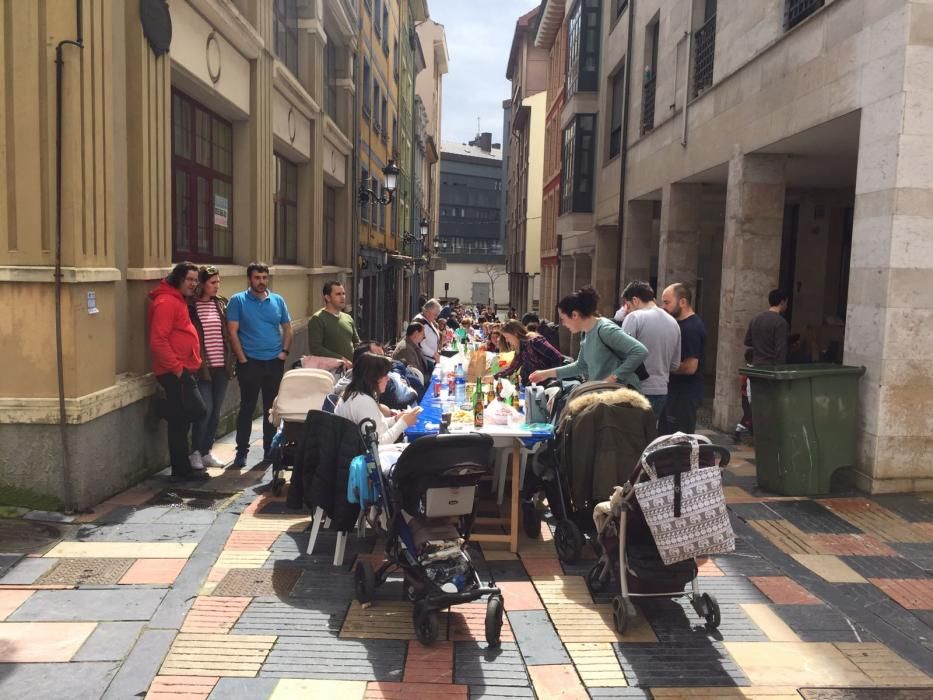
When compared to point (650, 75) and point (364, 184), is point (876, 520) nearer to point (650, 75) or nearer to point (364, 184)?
point (650, 75)

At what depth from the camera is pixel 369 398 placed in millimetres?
5250

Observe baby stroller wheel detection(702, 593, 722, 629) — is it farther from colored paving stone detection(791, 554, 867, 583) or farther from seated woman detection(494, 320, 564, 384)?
seated woman detection(494, 320, 564, 384)

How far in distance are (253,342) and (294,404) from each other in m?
1.45

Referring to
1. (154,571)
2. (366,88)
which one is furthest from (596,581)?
(366,88)

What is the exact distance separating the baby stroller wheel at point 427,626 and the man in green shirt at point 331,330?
4.68 m

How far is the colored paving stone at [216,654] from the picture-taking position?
12.6 ft

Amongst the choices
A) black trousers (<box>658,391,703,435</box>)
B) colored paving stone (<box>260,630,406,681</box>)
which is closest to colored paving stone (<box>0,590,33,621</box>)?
colored paving stone (<box>260,630,406,681</box>)

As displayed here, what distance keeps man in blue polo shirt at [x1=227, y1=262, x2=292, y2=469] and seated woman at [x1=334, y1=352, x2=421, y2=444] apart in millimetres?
2792

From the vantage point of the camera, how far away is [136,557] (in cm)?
523

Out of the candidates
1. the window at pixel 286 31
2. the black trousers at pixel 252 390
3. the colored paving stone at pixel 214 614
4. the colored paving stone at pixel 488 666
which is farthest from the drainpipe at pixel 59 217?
the window at pixel 286 31

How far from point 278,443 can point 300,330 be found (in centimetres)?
713

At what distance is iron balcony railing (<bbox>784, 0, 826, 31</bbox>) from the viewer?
27.4 ft

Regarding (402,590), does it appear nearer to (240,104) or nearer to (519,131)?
(240,104)

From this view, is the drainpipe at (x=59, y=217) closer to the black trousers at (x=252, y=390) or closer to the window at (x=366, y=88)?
the black trousers at (x=252, y=390)
